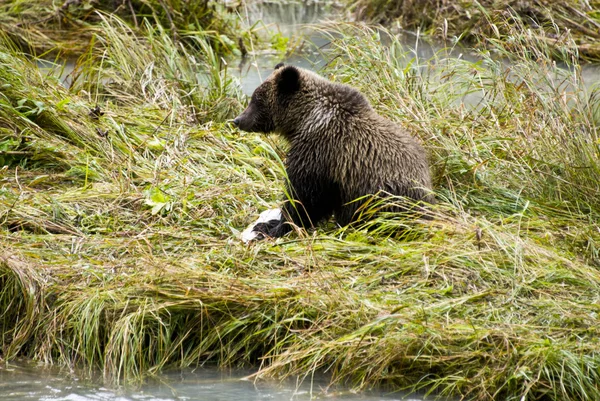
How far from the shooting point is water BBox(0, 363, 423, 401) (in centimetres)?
419

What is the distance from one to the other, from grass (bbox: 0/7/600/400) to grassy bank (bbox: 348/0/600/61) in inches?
122

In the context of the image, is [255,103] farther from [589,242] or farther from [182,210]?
[589,242]

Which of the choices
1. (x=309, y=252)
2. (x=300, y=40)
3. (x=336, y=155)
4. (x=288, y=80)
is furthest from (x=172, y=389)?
(x=300, y=40)

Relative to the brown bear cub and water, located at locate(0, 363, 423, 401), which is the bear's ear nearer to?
the brown bear cub

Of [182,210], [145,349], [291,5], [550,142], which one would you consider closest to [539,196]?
[550,142]

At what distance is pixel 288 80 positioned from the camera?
19.7ft

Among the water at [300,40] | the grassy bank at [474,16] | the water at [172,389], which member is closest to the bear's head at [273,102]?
the water at [172,389]

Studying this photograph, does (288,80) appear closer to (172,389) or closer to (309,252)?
(309,252)

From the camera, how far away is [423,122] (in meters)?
6.52

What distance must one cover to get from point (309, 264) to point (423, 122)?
199cm

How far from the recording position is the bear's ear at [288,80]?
235 inches

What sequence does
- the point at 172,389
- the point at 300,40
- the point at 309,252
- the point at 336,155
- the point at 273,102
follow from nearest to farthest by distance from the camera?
the point at 172,389 → the point at 309,252 → the point at 336,155 → the point at 273,102 → the point at 300,40

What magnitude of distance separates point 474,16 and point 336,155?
6.95 metres

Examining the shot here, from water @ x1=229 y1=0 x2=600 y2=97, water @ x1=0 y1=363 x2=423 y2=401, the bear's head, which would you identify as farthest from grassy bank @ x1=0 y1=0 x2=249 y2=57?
water @ x1=0 y1=363 x2=423 y2=401
